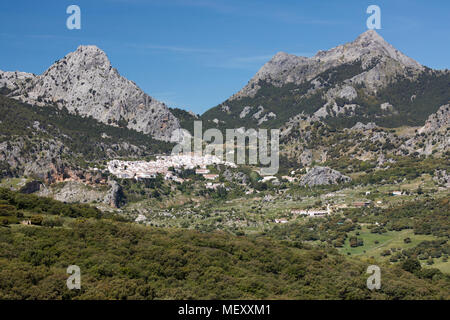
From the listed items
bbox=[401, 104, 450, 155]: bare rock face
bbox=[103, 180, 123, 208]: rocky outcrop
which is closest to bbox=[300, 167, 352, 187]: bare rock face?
bbox=[401, 104, 450, 155]: bare rock face

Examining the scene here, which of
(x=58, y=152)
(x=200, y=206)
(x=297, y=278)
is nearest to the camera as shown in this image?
(x=297, y=278)

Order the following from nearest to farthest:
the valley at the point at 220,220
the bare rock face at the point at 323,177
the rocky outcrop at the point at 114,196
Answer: the valley at the point at 220,220
the rocky outcrop at the point at 114,196
the bare rock face at the point at 323,177

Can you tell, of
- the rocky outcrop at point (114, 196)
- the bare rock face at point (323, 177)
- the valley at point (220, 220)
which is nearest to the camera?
the valley at point (220, 220)

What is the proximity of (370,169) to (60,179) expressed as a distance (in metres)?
94.1

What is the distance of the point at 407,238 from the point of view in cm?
9281

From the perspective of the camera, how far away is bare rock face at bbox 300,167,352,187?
15912cm

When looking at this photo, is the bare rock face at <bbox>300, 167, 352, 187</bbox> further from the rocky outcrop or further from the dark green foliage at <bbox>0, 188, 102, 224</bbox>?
the dark green foliage at <bbox>0, 188, 102, 224</bbox>

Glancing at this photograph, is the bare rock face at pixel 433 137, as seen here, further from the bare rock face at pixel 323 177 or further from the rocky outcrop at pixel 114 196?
the rocky outcrop at pixel 114 196

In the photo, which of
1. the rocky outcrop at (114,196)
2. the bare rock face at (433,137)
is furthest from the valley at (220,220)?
the bare rock face at (433,137)

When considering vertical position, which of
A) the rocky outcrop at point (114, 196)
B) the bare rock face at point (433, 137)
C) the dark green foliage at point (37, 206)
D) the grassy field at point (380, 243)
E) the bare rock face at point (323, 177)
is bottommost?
the grassy field at point (380, 243)

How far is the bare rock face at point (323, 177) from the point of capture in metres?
159

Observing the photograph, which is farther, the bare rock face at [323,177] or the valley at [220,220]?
the bare rock face at [323,177]
